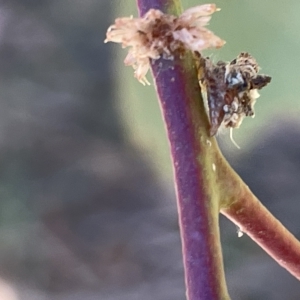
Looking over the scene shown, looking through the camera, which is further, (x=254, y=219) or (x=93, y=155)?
(x=93, y=155)

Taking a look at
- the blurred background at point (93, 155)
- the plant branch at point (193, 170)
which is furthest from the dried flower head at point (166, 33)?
the blurred background at point (93, 155)

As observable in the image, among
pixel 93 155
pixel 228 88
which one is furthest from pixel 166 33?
pixel 93 155

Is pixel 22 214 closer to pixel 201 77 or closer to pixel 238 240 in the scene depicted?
pixel 238 240

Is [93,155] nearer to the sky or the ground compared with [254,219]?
nearer to the sky

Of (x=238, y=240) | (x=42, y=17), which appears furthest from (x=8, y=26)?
(x=238, y=240)

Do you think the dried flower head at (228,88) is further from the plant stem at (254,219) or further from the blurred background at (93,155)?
the blurred background at (93,155)

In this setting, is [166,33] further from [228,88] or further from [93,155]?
[93,155]
